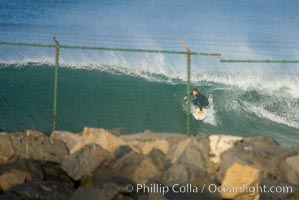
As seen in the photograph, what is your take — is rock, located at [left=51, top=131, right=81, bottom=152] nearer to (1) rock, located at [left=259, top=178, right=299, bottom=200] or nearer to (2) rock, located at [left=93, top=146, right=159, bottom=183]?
(2) rock, located at [left=93, top=146, right=159, bottom=183]

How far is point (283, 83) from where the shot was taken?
23.1 m

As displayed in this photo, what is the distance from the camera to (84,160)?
35.1ft

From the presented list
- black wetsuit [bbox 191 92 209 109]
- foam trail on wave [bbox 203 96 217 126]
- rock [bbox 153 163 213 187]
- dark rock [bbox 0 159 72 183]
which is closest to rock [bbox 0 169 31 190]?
dark rock [bbox 0 159 72 183]

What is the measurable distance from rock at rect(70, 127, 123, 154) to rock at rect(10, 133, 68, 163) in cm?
24

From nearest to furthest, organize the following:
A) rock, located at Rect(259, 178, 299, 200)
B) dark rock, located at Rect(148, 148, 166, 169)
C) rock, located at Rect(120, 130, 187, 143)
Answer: rock, located at Rect(259, 178, 299, 200) → dark rock, located at Rect(148, 148, 166, 169) → rock, located at Rect(120, 130, 187, 143)

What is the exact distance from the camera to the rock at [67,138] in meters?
11.5

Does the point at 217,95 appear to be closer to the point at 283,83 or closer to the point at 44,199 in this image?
the point at 283,83

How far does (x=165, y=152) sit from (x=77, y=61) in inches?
444

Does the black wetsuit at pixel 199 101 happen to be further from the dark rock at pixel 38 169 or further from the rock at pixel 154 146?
the dark rock at pixel 38 169

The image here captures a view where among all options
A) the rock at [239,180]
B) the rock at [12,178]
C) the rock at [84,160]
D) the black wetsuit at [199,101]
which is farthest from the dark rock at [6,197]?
the black wetsuit at [199,101]

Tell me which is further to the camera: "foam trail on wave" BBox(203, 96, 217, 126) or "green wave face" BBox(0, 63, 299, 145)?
"foam trail on wave" BBox(203, 96, 217, 126)

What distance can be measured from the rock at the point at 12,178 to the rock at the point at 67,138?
152cm

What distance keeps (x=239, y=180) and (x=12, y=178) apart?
3.37m

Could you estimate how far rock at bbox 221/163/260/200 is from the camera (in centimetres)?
968
